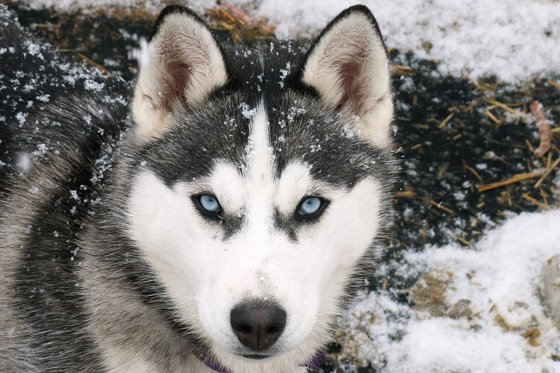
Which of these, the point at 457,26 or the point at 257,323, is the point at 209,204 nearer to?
the point at 257,323

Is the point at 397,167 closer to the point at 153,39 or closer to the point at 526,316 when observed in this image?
the point at 153,39

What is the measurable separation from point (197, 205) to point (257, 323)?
20.9 inches

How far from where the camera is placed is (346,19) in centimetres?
221

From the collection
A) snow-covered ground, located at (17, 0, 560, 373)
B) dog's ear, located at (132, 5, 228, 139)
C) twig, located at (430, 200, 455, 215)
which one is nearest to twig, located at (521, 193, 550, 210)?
snow-covered ground, located at (17, 0, 560, 373)

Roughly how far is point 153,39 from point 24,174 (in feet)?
3.63

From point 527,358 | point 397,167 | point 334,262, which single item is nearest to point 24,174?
point 334,262

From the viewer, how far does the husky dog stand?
2.07 m

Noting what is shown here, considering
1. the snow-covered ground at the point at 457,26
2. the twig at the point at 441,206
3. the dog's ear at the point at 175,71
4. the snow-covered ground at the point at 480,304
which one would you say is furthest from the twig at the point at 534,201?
the dog's ear at the point at 175,71

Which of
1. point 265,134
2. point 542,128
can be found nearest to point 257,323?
point 265,134

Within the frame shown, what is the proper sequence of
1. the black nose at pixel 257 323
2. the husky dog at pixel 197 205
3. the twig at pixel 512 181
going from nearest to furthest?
the black nose at pixel 257 323, the husky dog at pixel 197 205, the twig at pixel 512 181

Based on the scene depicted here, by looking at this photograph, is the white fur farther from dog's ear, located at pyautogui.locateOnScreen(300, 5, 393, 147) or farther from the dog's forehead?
dog's ear, located at pyautogui.locateOnScreen(300, 5, 393, 147)

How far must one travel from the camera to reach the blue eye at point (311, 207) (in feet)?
7.17

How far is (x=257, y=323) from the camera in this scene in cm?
192

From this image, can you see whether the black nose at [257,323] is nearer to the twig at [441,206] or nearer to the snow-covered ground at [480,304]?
the snow-covered ground at [480,304]
